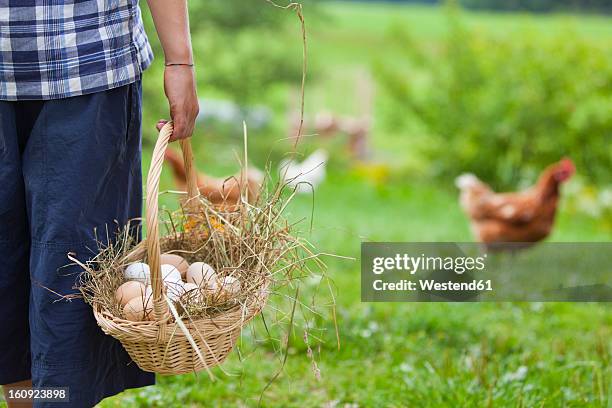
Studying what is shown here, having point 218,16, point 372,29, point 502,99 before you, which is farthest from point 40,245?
point 372,29

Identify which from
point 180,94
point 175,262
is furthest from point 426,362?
point 180,94

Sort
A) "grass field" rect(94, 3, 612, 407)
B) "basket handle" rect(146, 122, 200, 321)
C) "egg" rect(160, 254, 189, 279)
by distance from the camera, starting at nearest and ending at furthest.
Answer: "basket handle" rect(146, 122, 200, 321) < "egg" rect(160, 254, 189, 279) < "grass field" rect(94, 3, 612, 407)

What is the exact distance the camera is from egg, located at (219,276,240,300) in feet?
5.92

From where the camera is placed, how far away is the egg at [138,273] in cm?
185

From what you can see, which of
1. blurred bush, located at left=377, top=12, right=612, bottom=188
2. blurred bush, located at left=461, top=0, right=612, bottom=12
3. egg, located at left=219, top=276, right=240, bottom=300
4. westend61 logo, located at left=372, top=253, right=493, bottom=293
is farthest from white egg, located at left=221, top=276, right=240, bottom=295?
blurred bush, located at left=461, top=0, right=612, bottom=12

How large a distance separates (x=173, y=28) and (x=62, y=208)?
0.46 m

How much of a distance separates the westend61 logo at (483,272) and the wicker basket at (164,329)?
6.61 ft

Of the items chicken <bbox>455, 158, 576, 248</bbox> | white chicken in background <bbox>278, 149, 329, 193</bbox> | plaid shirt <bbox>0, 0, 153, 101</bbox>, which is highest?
plaid shirt <bbox>0, 0, 153, 101</bbox>

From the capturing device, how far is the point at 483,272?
4.61 metres

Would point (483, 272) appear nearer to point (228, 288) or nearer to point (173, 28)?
point (228, 288)

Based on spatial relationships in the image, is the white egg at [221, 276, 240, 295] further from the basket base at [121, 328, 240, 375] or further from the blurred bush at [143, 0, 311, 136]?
the blurred bush at [143, 0, 311, 136]

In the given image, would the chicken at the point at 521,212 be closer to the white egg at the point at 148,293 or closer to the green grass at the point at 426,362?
the green grass at the point at 426,362

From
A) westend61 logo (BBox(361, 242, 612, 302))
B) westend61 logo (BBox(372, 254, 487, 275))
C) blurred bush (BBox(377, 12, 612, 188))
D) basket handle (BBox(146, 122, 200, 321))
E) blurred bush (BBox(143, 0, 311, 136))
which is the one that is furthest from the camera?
blurred bush (BBox(143, 0, 311, 136))

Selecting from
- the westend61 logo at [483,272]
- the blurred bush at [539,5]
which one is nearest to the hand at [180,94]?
the westend61 logo at [483,272]
